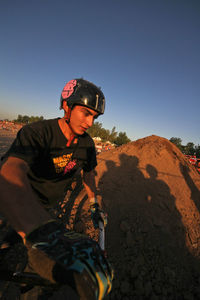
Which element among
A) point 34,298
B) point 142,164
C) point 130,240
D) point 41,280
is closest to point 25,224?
point 41,280

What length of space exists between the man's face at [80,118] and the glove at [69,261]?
4.08ft

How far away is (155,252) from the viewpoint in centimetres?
316

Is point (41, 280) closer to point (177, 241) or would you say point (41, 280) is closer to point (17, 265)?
point (17, 265)

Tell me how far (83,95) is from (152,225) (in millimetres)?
4100

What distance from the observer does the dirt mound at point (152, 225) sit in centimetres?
266

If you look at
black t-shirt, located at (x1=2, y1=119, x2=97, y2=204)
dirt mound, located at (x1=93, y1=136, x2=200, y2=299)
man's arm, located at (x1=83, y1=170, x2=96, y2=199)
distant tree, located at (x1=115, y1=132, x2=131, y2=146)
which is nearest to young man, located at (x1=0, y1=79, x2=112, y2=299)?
black t-shirt, located at (x1=2, y1=119, x2=97, y2=204)

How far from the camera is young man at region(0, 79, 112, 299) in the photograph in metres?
0.78

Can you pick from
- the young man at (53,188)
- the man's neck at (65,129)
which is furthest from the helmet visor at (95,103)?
the man's neck at (65,129)

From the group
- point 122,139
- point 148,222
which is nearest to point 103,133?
point 122,139

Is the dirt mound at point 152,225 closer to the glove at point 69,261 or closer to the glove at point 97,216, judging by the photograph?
the glove at point 97,216

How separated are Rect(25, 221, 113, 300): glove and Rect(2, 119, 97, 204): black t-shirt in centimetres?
67

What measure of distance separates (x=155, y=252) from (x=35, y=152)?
12.0 feet

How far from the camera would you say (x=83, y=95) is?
1905 millimetres

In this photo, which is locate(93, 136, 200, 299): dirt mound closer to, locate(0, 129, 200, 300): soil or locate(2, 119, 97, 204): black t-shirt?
locate(0, 129, 200, 300): soil
